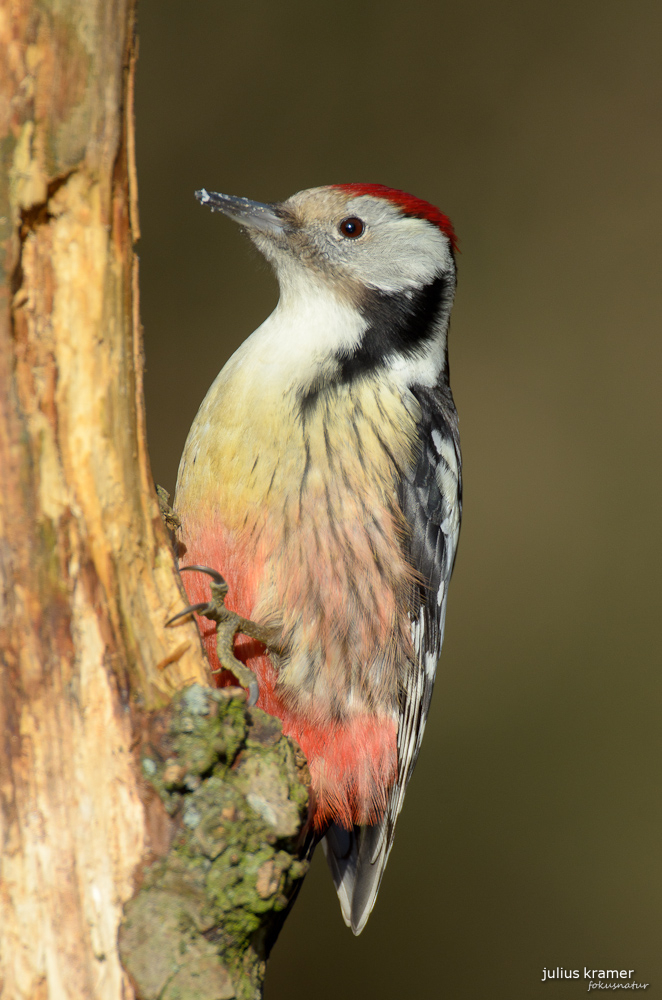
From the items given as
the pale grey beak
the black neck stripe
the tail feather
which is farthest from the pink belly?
the pale grey beak

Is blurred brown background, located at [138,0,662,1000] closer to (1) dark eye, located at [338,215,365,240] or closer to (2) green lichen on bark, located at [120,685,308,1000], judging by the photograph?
(1) dark eye, located at [338,215,365,240]

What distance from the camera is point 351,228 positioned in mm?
1776

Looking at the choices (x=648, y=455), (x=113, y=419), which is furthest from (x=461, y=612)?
(x=113, y=419)

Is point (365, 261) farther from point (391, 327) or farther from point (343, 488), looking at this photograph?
point (343, 488)

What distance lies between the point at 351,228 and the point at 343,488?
601mm

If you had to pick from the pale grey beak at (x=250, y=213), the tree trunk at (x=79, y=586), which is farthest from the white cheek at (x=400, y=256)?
the tree trunk at (x=79, y=586)

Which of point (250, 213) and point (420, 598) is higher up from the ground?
point (250, 213)

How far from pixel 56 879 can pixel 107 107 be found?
0.80m

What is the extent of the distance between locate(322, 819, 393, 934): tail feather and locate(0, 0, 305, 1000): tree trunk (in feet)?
2.88

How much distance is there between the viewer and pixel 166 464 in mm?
3223

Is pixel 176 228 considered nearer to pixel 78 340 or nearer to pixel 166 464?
pixel 166 464

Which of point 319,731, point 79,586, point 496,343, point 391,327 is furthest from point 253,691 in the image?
point 496,343

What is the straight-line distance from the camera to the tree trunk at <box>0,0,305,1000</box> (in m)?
0.88

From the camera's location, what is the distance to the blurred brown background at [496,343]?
3062 mm
